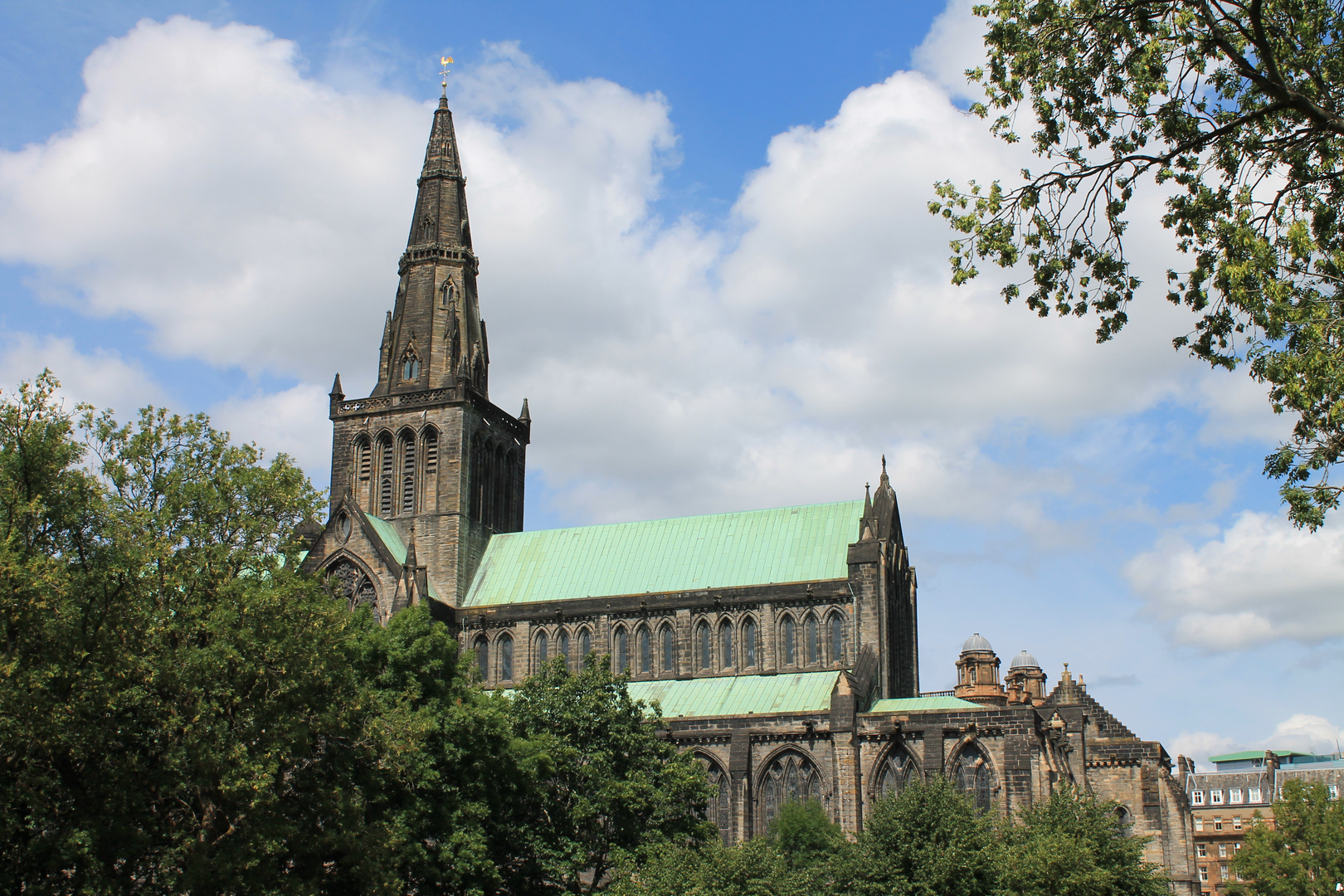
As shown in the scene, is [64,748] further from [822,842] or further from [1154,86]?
[822,842]

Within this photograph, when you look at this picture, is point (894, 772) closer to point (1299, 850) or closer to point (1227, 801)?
point (1299, 850)

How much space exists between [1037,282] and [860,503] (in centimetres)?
4277

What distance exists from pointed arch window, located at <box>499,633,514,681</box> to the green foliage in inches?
658

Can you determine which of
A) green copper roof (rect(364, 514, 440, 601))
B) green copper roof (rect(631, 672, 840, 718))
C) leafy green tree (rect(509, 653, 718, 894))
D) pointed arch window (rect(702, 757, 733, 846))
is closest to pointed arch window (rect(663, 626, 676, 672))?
green copper roof (rect(631, 672, 840, 718))

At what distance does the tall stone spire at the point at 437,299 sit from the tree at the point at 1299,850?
142 ft

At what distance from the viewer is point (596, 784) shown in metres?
37.9

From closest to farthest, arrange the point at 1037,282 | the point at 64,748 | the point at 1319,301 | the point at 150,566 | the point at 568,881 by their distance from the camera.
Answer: the point at 1319,301 → the point at 1037,282 → the point at 64,748 → the point at 150,566 → the point at 568,881

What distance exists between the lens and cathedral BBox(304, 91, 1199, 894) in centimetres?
5016

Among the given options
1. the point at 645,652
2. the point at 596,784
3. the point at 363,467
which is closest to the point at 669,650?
the point at 645,652

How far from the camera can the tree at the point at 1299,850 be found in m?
59.1

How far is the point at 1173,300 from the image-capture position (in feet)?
57.3

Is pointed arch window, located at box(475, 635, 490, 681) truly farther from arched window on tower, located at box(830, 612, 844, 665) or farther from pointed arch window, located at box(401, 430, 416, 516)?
arched window on tower, located at box(830, 612, 844, 665)

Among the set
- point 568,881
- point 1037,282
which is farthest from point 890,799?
point 1037,282

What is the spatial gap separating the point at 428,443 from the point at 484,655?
10.5 m
